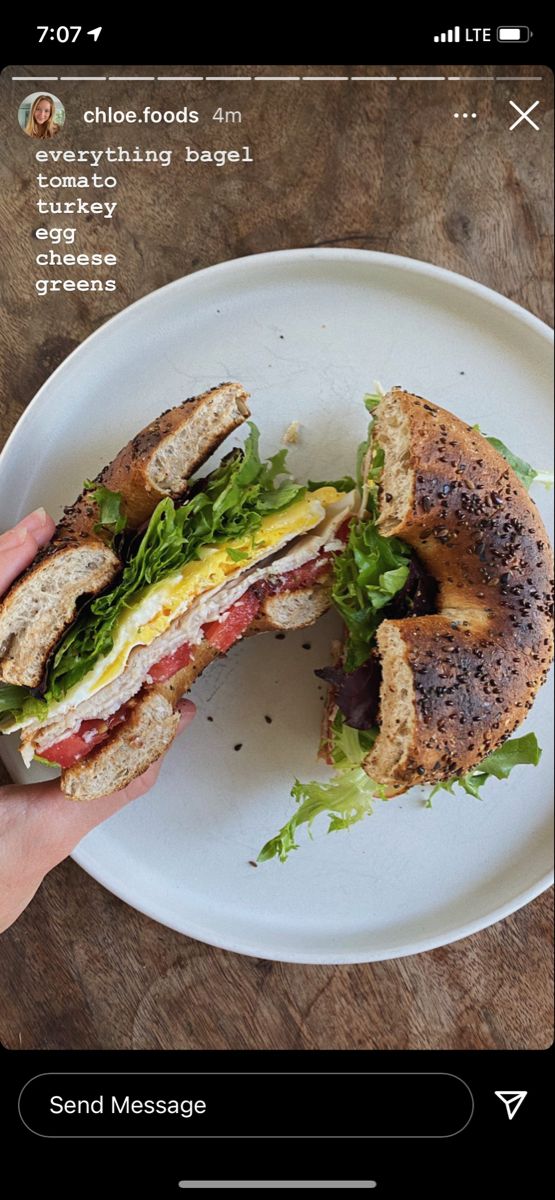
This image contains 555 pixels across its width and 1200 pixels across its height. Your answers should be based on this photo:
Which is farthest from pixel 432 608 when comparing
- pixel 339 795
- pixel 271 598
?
pixel 339 795

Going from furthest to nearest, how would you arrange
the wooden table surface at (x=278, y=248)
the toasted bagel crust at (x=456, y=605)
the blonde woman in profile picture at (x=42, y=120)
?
the wooden table surface at (x=278, y=248)
the blonde woman in profile picture at (x=42, y=120)
the toasted bagel crust at (x=456, y=605)

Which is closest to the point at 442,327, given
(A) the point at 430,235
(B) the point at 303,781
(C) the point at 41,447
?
(A) the point at 430,235
